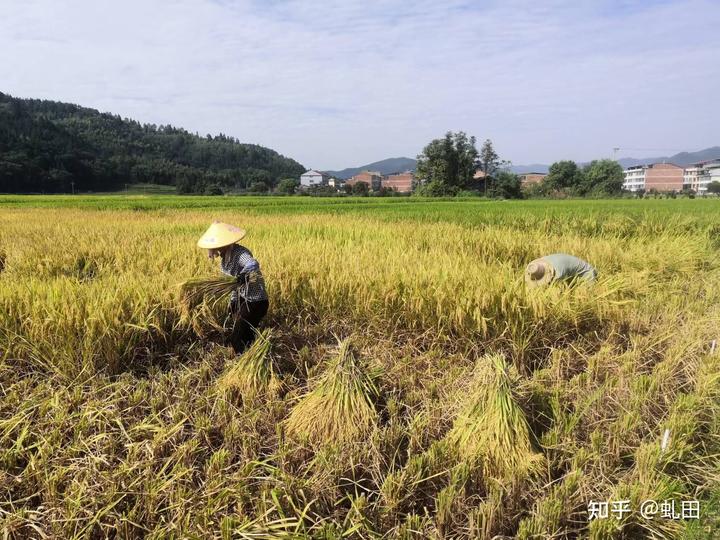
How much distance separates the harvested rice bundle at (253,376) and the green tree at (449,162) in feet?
167

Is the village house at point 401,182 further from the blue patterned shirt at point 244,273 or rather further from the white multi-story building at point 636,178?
the blue patterned shirt at point 244,273

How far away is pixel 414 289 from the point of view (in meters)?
3.05

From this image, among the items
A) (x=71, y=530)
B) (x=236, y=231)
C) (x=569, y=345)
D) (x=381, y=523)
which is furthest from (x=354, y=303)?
(x=71, y=530)

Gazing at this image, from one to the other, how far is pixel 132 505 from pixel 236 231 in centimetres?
153

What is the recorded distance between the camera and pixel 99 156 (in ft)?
249

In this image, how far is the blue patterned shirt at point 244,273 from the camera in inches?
104

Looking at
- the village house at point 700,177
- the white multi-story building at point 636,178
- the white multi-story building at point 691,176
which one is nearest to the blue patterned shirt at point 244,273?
the village house at point 700,177

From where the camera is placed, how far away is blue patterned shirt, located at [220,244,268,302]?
2637mm

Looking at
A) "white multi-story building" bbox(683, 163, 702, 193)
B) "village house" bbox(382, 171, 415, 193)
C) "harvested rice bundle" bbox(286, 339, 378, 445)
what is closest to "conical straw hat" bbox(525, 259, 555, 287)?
"harvested rice bundle" bbox(286, 339, 378, 445)

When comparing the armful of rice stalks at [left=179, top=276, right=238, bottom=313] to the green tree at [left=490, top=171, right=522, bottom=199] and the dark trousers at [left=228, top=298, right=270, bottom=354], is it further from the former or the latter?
the green tree at [left=490, top=171, right=522, bottom=199]

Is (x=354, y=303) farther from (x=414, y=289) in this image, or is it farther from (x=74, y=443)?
(x=74, y=443)

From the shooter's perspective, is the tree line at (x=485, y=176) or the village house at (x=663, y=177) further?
the village house at (x=663, y=177)

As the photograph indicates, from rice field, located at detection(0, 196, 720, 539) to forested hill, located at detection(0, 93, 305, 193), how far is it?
57468 millimetres

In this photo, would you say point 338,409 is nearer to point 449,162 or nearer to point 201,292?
point 201,292
